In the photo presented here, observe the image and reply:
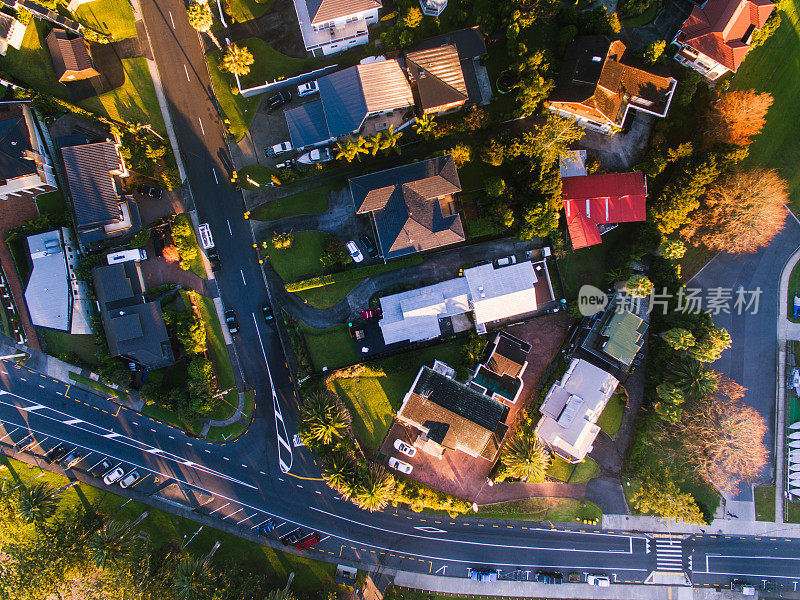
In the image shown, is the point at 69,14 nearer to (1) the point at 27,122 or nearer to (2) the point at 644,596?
(1) the point at 27,122

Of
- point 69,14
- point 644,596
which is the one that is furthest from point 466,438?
point 69,14

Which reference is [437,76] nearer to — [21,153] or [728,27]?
[728,27]

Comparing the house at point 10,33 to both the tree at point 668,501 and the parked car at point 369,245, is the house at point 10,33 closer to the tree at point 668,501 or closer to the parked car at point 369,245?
the parked car at point 369,245

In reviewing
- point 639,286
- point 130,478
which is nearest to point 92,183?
point 130,478

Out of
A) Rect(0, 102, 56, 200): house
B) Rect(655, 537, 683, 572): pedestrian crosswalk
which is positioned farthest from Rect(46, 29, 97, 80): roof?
Rect(655, 537, 683, 572): pedestrian crosswalk

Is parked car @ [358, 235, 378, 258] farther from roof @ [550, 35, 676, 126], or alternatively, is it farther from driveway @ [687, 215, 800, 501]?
driveway @ [687, 215, 800, 501]
